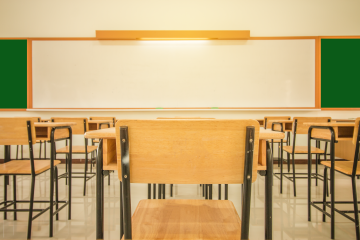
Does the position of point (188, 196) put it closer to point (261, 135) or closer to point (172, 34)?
point (261, 135)

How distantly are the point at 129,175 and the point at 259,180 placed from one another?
2.55 metres

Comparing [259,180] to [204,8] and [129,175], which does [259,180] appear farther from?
[204,8]

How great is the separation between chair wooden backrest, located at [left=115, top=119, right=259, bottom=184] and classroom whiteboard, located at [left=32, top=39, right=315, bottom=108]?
3.37 metres

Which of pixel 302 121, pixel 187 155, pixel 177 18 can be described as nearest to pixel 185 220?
pixel 187 155

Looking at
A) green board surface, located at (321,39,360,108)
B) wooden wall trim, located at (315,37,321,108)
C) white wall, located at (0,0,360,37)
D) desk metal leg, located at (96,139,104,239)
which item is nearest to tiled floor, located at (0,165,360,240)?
desk metal leg, located at (96,139,104,239)

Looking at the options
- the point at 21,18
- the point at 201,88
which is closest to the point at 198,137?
the point at 201,88

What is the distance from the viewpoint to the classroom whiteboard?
3.96 m

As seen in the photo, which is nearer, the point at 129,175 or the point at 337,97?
the point at 129,175

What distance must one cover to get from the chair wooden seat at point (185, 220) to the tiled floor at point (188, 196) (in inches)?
28.6

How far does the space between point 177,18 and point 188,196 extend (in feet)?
11.3

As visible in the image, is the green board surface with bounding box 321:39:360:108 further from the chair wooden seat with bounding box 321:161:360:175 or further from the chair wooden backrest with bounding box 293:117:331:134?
the chair wooden seat with bounding box 321:161:360:175

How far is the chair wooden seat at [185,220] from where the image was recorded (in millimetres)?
732

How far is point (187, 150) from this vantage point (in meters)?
0.66

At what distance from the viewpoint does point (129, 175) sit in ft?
2.18
